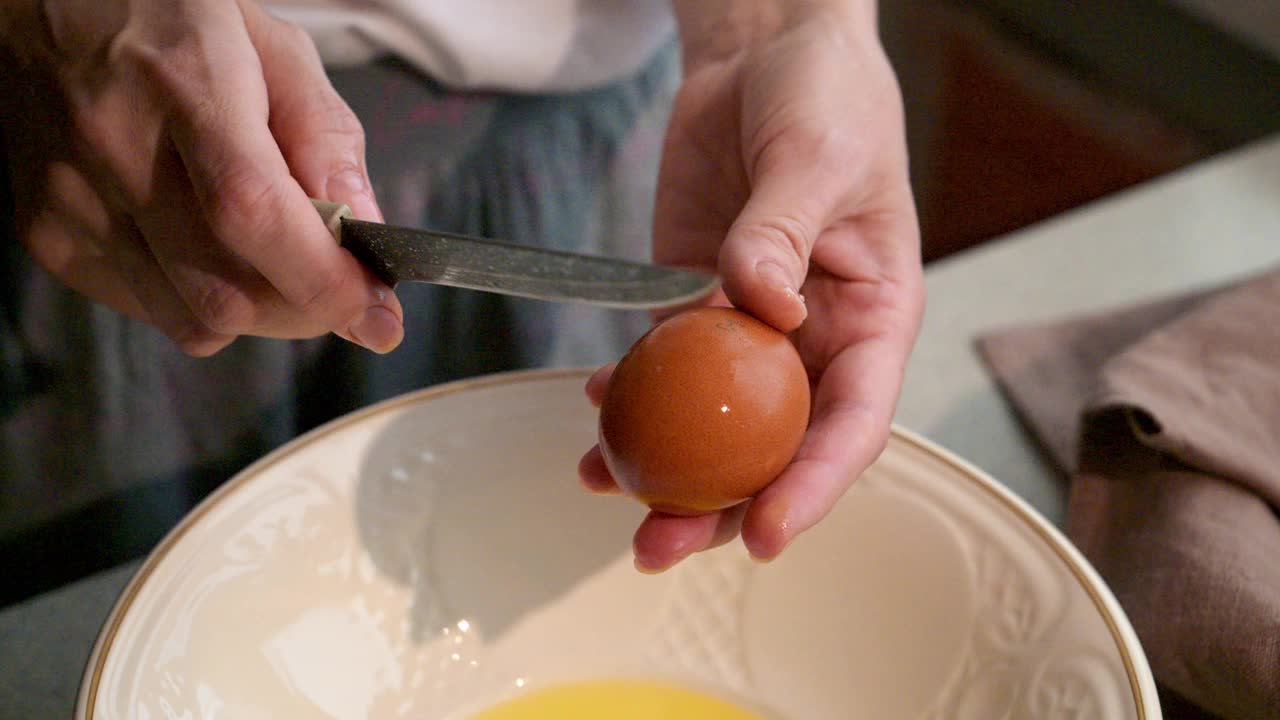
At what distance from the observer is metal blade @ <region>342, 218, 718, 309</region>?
1.99ft

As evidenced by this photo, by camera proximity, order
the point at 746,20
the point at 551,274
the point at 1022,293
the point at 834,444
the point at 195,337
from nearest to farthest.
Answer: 1. the point at 551,274
2. the point at 834,444
3. the point at 195,337
4. the point at 746,20
5. the point at 1022,293

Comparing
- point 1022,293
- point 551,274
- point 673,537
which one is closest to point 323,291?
point 551,274

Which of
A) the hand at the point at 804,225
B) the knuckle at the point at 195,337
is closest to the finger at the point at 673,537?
the hand at the point at 804,225

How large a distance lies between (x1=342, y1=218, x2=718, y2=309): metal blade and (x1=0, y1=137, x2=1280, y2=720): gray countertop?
1.46ft

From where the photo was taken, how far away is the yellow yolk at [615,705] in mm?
804

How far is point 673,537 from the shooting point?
71 cm

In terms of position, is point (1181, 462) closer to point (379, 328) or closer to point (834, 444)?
point (834, 444)

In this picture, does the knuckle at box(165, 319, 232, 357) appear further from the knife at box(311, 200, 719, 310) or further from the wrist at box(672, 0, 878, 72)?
the wrist at box(672, 0, 878, 72)

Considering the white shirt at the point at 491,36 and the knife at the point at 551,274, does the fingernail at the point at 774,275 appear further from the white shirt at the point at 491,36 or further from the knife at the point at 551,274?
the white shirt at the point at 491,36

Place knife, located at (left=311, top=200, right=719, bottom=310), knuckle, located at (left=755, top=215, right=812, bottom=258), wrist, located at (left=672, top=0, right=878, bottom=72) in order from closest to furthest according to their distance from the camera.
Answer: knife, located at (left=311, top=200, right=719, bottom=310) < knuckle, located at (left=755, top=215, right=812, bottom=258) < wrist, located at (left=672, top=0, right=878, bottom=72)

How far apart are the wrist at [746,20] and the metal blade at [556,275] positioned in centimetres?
39

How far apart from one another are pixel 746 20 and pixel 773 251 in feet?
1.12

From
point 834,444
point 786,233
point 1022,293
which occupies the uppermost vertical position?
point 786,233

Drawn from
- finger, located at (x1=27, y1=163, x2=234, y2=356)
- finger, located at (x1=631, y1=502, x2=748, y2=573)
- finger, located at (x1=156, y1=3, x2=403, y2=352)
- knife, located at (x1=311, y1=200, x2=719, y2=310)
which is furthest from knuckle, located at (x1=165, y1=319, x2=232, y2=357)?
finger, located at (x1=631, y1=502, x2=748, y2=573)
